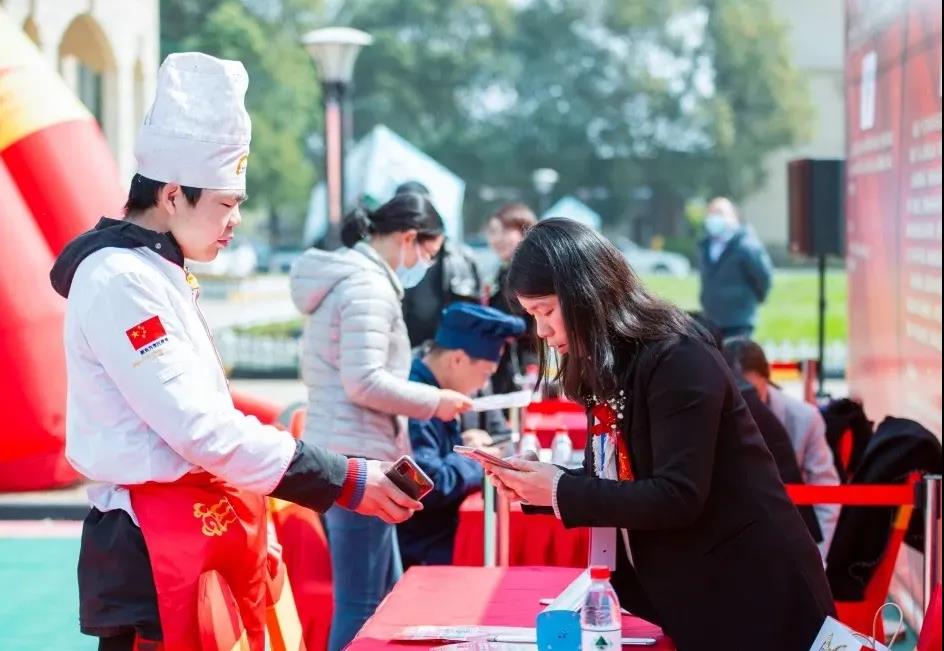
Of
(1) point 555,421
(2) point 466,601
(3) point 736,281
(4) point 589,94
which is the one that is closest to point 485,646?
(2) point 466,601

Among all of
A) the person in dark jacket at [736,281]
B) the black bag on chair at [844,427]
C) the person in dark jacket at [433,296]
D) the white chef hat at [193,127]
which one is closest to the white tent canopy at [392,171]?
the person in dark jacket at [736,281]

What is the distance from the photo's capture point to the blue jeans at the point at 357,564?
434cm

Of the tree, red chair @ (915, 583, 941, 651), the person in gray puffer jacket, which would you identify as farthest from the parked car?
red chair @ (915, 583, 941, 651)

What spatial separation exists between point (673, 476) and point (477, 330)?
7.19ft

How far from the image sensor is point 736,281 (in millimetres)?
11117

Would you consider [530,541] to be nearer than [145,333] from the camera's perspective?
No

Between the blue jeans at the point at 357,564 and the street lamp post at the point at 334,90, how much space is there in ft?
22.4

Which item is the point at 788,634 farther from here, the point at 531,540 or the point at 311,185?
the point at 311,185

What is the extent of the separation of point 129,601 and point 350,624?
1.98 metres

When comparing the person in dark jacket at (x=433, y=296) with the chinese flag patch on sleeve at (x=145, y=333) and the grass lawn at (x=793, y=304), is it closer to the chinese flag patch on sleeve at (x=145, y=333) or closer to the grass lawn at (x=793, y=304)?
the chinese flag patch on sleeve at (x=145, y=333)

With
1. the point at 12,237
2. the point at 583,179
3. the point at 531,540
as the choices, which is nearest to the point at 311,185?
the point at 583,179

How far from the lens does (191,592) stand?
247cm

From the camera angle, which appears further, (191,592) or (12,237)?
(12,237)

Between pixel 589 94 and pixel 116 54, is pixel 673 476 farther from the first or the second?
pixel 589 94
